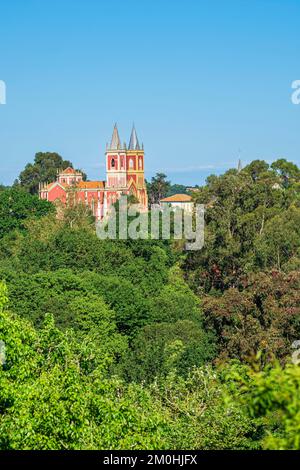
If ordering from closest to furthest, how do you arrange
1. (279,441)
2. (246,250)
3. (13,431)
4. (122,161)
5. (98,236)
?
(279,441) < (13,431) < (246,250) < (98,236) < (122,161)

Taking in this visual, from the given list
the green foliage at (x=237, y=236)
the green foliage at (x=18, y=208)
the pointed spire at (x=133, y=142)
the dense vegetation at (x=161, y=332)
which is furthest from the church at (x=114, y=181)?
the green foliage at (x=237, y=236)

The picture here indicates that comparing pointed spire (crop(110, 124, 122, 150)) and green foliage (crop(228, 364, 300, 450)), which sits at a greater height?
pointed spire (crop(110, 124, 122, 150))

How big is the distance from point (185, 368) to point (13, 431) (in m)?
16.8

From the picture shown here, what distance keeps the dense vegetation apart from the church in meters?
38.4

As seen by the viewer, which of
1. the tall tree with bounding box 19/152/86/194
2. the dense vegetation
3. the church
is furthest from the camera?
the tall tree with bounding box 19/152/86/194

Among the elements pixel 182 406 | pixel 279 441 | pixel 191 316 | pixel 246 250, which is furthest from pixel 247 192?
pixel 279 441

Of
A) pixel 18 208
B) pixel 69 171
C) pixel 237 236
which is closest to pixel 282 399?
pixel 237 236

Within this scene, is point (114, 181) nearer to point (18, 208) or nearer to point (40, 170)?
point (40, 170)

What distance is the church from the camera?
109m

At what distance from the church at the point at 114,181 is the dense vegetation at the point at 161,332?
126ft

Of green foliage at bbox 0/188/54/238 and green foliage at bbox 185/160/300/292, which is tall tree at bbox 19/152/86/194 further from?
green foliage at bbox 185/160/300/292

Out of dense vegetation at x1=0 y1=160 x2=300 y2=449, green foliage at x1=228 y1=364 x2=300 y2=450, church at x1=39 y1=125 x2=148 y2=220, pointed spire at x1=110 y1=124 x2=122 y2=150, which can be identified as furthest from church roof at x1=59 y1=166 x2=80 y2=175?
green foliage at x1=228 y1=364 x2=300 y2=450

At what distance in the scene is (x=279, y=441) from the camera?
9.41m

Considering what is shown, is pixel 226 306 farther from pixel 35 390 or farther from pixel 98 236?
pixel 35 390
